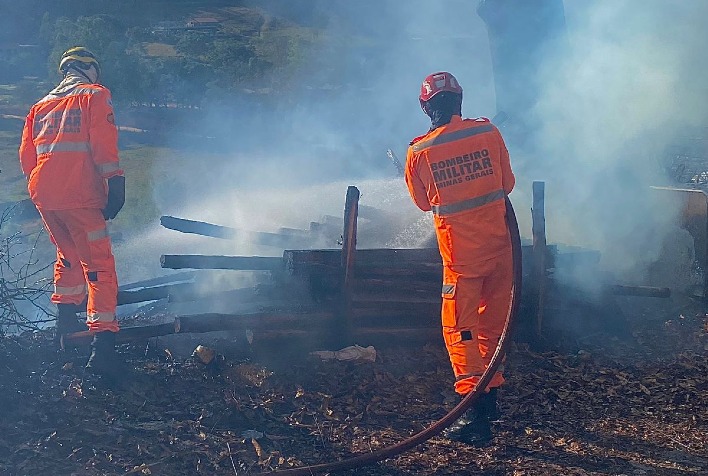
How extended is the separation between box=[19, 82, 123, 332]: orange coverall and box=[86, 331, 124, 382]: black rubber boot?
0.07 metres

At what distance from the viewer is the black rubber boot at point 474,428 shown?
14.0ft

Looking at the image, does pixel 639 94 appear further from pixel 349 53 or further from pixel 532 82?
pixel 349 53

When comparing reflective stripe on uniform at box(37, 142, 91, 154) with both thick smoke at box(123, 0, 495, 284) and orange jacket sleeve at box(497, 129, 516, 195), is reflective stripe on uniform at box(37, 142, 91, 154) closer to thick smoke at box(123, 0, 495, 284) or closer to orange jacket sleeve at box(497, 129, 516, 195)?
orange jacket sleeve at box(497, 129, 516, 195)

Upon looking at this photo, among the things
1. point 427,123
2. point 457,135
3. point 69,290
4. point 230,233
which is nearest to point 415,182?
point 457,135

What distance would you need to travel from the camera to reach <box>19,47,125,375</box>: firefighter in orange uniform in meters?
4.90

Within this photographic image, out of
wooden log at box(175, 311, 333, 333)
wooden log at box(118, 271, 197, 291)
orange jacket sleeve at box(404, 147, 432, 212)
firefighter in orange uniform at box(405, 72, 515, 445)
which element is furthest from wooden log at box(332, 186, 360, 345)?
wooden log at box(118, 271, 197, 291)

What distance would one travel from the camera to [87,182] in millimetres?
4973

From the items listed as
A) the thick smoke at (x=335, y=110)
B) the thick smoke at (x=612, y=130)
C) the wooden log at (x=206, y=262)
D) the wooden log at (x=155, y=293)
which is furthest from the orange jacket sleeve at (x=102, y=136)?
the thick smoke at (x=335, y=110)

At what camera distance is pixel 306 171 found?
42.5 feet

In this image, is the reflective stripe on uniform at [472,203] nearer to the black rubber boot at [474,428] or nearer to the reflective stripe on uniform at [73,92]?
the black rubber boot at [474,428]

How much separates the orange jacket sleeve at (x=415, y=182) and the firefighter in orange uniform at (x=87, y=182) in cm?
210

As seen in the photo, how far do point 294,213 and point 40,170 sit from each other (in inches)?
183

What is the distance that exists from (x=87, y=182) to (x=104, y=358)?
4.24 feet

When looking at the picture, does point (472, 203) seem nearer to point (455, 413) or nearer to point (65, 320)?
point (455, 413)
